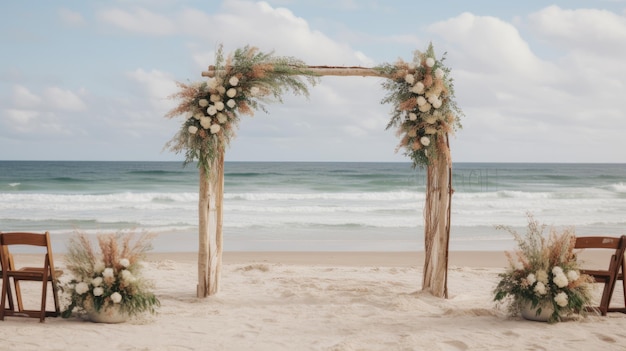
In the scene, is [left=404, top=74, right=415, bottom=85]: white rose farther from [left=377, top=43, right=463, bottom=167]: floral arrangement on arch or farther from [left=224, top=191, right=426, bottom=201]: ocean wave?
[left=224, top=191, right=426, bottom=201]: ocean wave

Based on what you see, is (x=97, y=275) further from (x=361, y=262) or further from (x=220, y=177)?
(x=361, y=262)

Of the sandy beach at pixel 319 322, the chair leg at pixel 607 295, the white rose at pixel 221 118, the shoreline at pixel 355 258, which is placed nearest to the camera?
the sandy beach at pixel 319 322

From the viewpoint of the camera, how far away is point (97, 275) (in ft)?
19.7

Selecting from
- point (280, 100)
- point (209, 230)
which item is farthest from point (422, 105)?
point (209, 230)

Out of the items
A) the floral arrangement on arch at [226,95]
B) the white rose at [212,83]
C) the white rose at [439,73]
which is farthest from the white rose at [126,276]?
the white rose at [439,73]

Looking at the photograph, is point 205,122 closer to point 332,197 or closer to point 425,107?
point 425,107

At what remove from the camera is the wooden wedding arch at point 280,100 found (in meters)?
7.51

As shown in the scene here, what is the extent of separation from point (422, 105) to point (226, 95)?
241 cm

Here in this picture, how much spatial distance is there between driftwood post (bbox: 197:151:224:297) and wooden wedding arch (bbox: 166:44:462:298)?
0.04 feet

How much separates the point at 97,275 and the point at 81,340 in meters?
0.78

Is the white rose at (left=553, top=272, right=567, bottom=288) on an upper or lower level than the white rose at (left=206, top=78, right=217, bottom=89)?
lower

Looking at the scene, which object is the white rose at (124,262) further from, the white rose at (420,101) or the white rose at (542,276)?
the white rose at (542,276)

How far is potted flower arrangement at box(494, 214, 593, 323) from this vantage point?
6141 mm

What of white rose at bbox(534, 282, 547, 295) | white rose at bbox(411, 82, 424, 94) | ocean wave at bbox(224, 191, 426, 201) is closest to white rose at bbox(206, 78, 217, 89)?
white rose at bbox(411, 82, 424, 94)
